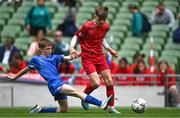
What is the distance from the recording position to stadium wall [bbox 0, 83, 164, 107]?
24703 millimetres

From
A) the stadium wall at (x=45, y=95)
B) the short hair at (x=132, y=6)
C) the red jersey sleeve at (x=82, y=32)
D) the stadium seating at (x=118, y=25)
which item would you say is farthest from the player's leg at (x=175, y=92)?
the red jersey sleeve at (x=82, y=32)

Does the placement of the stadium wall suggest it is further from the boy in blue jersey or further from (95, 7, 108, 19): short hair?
(95, 7, 108, 19): short hair

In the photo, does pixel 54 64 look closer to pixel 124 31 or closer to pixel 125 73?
pixel 125 73

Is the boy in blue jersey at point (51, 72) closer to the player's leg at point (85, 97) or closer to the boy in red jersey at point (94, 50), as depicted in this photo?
the player's leg at point (85, 97)

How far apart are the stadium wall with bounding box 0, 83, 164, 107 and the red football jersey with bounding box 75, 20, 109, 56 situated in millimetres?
5426

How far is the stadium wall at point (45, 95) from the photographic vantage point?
81.0 ft

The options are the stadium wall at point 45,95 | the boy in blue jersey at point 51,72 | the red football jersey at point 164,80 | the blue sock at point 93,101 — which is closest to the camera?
Answer: the blue sock at point 93,101

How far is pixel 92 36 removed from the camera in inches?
760

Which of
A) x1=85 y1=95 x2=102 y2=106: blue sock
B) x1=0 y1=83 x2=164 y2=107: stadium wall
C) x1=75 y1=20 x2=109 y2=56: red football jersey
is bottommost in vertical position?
x1=0 y1=83 x2=164 y2=107: stadium wall

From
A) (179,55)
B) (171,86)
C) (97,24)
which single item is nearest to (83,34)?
(97,24)

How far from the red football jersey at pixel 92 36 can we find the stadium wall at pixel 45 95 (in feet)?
17.8

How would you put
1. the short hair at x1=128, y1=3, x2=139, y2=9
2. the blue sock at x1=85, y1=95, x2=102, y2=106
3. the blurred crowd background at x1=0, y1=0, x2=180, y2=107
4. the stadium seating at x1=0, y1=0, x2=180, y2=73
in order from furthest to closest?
the short hair at x1=128, y1=3, x2=139, y2=9 < the stadium seating at x1=0, y1=0, x2=180, y2=73 < the blurred crowd background at x1=0, y1=0, x2=180, y2=107 < the blue sock at x1=85, y1=95, x2=102, y2=106

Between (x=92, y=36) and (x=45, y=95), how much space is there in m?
6.06

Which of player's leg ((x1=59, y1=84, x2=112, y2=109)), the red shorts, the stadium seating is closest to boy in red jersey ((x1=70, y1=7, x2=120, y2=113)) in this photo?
the red shorts
